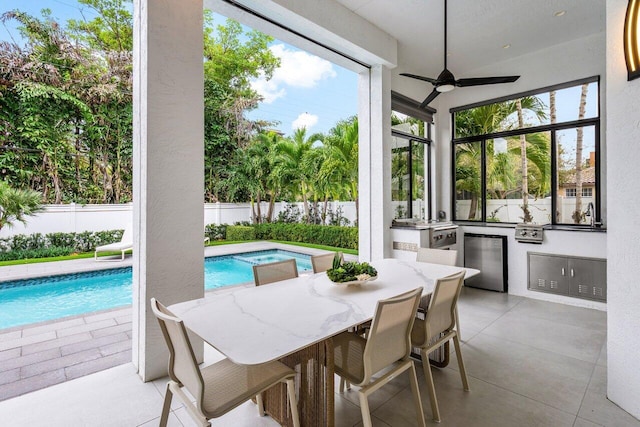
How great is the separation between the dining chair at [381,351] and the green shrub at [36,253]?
28.6 ft

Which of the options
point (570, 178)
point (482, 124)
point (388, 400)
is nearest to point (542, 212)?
point (570, 178)

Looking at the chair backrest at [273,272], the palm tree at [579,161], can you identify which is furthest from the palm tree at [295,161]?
the chair backrest at [273,272]

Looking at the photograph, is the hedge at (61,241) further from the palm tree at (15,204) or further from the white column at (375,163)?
the white column at (375,163)

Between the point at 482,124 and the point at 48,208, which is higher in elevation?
the point at 482,124

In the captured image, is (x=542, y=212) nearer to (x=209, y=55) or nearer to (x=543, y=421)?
(x=543, y=421)

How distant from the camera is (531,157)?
15.6 feet

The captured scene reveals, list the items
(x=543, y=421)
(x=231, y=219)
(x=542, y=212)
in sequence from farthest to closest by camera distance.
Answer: (x=231, y=219) → (x=542, y=212) → (x=543, y=421)

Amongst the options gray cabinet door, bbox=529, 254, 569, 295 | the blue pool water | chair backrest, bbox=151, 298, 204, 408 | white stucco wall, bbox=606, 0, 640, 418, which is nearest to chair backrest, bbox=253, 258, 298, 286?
chair backrest, bbox=151, 298, 204, 408

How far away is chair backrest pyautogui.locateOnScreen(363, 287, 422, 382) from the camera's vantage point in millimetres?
1446

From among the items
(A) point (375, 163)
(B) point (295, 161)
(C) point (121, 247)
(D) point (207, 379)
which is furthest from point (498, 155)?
(C) point (121, 247)

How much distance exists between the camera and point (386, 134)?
169 inches

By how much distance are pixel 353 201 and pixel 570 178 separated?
224 inches

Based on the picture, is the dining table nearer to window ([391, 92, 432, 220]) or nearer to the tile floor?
the tile floor

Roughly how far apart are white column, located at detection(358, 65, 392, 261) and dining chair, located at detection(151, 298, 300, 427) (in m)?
2.96
